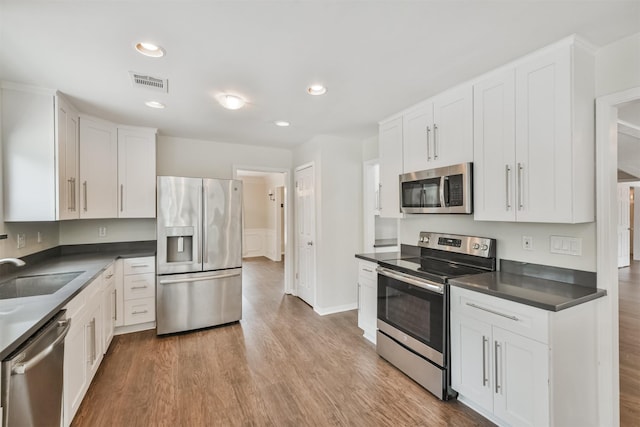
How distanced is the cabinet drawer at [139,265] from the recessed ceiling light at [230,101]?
6.56 feet

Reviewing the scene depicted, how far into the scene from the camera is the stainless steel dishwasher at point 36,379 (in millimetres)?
1230

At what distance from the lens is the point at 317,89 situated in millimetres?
2490

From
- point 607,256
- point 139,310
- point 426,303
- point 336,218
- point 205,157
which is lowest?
point 139,310

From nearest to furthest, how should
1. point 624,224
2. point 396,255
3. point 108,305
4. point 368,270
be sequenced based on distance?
1. point 108,305
2. point 368,270
3. point 396,255
4. point 624,224

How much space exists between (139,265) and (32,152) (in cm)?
147

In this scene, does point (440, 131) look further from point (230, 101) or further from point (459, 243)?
point (230, 101)

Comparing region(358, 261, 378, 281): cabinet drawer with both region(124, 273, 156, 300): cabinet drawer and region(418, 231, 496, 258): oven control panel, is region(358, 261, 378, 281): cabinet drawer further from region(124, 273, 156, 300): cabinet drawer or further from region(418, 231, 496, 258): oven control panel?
region(124, 273, 156, 300): cabinet drawer

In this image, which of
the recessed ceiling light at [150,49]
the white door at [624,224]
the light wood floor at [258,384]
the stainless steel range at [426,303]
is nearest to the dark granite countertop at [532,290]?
the stainless steel range at [426,303]

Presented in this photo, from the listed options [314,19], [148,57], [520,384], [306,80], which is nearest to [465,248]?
[520,384]

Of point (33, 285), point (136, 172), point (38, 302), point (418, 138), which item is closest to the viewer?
point (38, 302)

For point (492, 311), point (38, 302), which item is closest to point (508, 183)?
point (492, 311)

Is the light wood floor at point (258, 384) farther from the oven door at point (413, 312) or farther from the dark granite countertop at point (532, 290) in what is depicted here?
the dark granite countertop at point (532, 290)

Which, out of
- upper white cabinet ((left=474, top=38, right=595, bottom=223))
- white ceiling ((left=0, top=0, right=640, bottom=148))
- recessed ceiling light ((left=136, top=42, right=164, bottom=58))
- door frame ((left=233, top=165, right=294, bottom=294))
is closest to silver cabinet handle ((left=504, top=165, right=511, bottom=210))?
upper white cabinet ((left=474, top=38, right=595, bottom=223))

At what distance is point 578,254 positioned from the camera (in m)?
1.94
